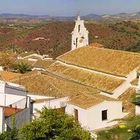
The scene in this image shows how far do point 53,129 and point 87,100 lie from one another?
9087 mm

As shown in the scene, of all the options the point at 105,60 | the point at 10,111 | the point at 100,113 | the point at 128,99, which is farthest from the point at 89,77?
the point at 10,111

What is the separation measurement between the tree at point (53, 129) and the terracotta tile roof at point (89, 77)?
10597mm

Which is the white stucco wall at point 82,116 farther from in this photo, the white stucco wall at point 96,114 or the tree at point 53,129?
the tree at point 53,129

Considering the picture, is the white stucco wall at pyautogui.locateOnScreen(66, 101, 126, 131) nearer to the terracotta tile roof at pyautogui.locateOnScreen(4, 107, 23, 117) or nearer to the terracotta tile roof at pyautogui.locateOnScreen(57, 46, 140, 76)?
the terracotta tile roof at pyautogui.locateOnScreen(57, 46, 140, 76)

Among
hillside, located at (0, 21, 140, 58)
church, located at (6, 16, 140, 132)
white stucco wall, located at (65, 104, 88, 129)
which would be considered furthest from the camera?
hillside, located at (0, 21, 140, 58)

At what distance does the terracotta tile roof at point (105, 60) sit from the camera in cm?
3184

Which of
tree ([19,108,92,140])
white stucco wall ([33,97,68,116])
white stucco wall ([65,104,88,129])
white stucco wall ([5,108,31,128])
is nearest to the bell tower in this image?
white stucco wall ([33,97,68,116])

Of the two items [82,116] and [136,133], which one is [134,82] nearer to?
[82,116]

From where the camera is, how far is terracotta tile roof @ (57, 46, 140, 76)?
3184 cm

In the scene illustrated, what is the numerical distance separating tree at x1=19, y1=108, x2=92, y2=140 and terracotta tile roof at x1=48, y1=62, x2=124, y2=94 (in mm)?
10597

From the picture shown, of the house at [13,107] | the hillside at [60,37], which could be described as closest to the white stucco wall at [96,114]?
the house at [13,107]

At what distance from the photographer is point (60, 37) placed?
10075 cm

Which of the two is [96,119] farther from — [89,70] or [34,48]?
[34,48]

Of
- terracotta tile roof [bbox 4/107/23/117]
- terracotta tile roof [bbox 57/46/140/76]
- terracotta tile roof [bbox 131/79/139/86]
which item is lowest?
terracotta tile roof [bbox 4/107/23/117]
